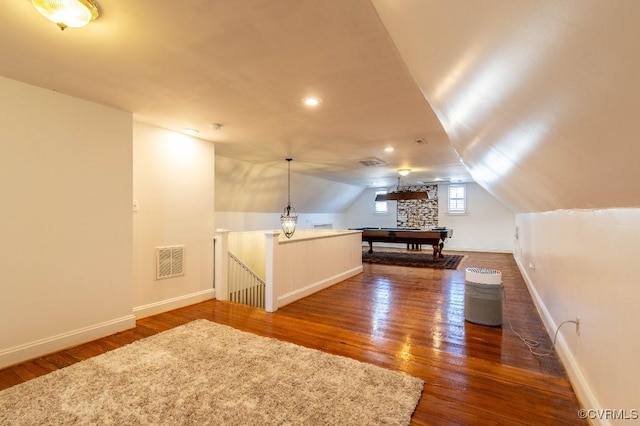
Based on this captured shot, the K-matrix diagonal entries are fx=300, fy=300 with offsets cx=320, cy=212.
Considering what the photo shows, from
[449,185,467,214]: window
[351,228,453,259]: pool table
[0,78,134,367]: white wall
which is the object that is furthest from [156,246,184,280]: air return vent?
[449,185,467,214]: window

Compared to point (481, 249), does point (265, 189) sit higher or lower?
higher

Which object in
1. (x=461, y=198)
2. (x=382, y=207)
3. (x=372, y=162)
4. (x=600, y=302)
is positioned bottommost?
(x=600, y=302)

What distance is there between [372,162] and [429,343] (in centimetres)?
381

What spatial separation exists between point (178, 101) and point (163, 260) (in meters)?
1.98

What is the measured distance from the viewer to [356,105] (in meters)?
2.92

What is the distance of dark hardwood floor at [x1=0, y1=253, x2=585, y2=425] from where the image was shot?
1.92 m

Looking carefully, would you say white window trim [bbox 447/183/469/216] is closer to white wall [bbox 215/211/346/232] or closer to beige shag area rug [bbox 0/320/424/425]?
white wall [bbox 215/211/346/232]

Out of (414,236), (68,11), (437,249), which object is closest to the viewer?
(68,11)

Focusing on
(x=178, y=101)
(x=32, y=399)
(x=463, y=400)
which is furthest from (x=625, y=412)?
(x=178, y=101)

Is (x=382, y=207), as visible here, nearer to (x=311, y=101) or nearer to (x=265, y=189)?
(x=265, y=189)

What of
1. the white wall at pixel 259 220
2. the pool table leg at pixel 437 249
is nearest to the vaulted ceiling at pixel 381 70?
the white wall at pixel 259 220

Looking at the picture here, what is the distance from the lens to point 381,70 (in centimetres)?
221

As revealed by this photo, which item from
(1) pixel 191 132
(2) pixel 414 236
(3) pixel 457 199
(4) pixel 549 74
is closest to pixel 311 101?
(1) pixel 191 132

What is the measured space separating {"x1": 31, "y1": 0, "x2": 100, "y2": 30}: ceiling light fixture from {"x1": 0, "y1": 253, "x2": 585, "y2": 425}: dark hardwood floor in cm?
250
